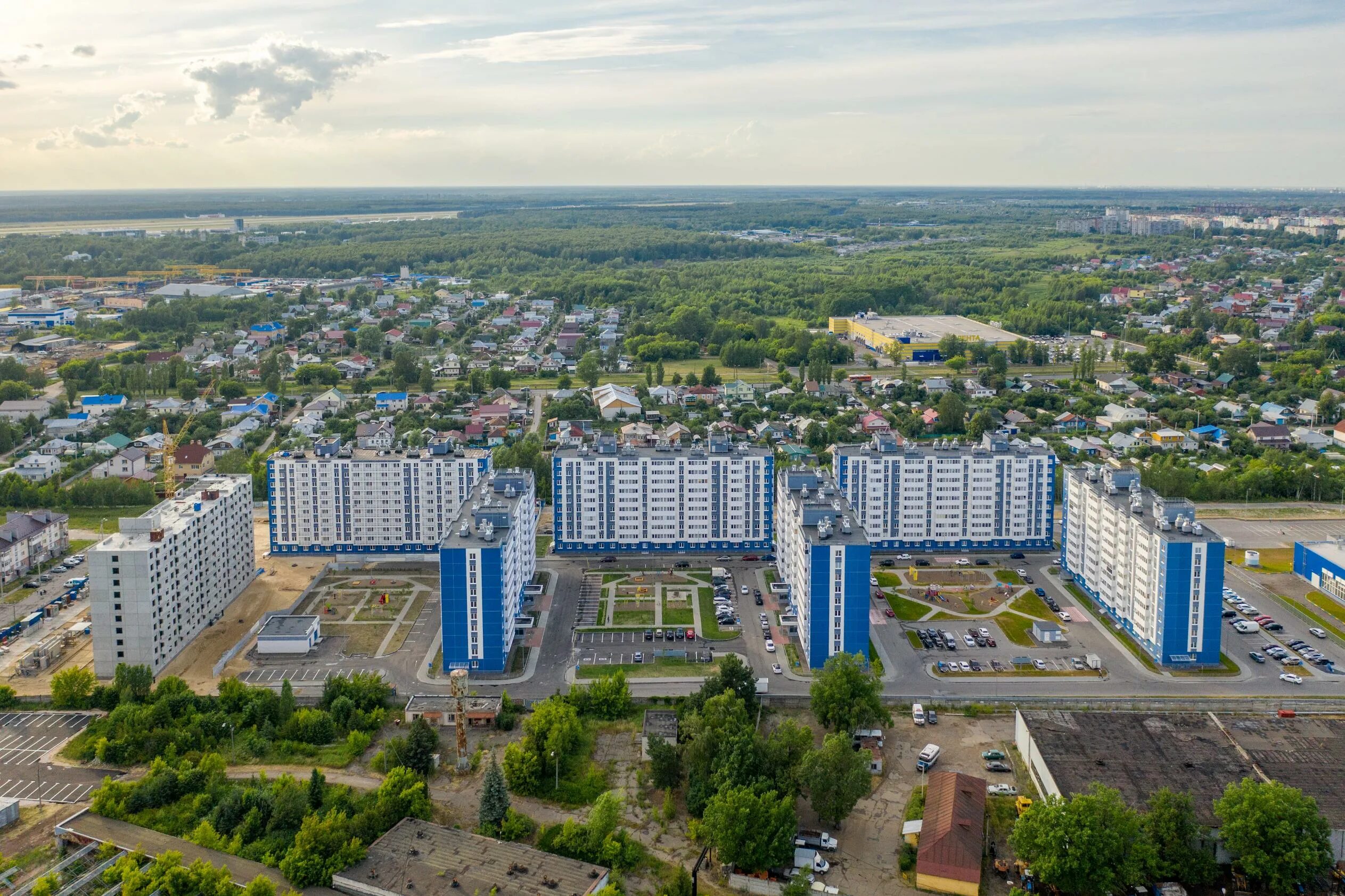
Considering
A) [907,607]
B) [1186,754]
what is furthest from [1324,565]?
[1186,754]

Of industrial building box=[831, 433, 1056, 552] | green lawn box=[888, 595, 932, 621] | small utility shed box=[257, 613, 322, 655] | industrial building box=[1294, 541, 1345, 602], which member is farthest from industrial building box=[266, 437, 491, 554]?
industrial building box=[1294, 541, 1345, 602]

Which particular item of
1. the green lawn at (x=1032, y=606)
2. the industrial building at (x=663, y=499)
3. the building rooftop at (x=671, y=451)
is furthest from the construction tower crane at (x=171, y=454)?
the green lawn at (x=1032, y=606)

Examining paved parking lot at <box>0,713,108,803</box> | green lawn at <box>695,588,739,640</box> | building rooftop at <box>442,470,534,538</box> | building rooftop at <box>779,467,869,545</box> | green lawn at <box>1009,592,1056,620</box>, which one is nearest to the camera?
paved parking lot at <box>0,713,108,803</box>

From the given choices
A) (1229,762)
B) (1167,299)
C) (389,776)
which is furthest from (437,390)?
(1167,299)

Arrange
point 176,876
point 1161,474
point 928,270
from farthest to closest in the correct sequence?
1. point 928,270
2. point 1161,474
3. point 176,876

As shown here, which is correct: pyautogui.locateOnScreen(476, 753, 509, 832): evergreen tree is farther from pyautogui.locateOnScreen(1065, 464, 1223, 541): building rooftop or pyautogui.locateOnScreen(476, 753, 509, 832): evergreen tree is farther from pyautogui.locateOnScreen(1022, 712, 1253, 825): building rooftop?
pyautogui.locateOnScreen(1065, 464, 1223, 541): building rooftop

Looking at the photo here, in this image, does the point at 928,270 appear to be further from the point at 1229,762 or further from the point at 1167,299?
the point at 1229,762

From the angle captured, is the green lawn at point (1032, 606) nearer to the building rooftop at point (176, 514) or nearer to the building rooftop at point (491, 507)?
the building rooftop at point (491, 507)

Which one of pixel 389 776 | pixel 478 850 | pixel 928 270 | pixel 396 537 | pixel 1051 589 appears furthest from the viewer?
pixel 928 270
